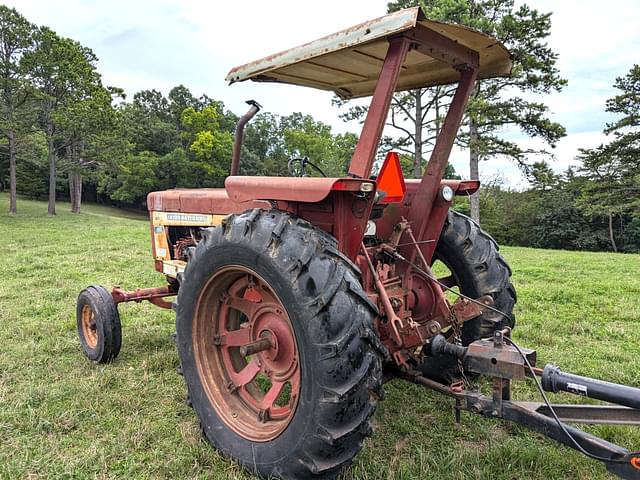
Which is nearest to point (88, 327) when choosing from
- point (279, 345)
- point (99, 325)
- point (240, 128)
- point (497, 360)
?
point (99, 325)

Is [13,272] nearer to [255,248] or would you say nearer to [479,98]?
[255,248]

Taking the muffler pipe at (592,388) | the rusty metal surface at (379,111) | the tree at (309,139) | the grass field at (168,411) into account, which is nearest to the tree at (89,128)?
the tree at (309,139)

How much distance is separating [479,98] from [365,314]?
1657 centimetres

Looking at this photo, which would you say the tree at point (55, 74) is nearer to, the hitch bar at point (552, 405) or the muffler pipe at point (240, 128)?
the muffler pipe at point (240, 128)

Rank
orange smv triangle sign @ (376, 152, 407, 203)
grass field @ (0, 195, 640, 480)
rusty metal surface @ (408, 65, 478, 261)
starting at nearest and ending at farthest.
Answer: grass field @ (0, 195, 640, 480) < orange smv triangle sign @ (376, 152, 407, 203) < rusty metal surface @ (408, 65, 478, 261)

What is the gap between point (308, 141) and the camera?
39.2 metres

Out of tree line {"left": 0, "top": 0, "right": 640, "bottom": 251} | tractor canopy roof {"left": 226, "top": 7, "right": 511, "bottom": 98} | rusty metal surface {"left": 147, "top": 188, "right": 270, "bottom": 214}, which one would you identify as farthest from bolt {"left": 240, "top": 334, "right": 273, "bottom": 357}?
tree line {"left": 0, "top": 0, "right": 640, "bottom": 251}

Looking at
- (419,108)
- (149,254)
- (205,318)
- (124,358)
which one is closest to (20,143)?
(149,254)

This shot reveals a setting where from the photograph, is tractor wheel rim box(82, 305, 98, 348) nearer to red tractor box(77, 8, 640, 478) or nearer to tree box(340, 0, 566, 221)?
red tractor box(77, 8, 640, 478)

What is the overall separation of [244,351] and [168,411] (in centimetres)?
97

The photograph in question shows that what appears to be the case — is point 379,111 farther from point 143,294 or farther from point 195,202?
point 143,294

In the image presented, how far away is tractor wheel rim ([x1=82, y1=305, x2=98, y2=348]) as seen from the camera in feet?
12.9

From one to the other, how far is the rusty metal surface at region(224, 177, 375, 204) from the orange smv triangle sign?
1.25 feet

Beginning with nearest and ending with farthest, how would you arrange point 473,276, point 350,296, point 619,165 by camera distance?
point 350,296 < point 473,276 < point 619,165
